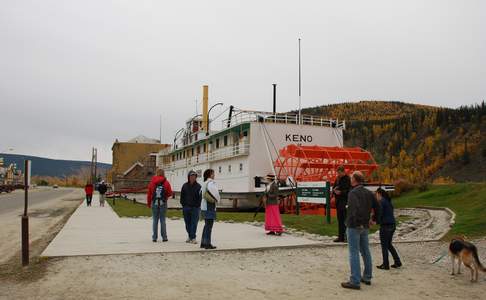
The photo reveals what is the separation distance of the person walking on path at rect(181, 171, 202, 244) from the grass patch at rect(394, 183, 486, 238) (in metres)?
6.20

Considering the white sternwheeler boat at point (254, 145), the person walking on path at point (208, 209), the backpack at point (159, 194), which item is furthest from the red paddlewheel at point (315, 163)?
the person walking on path at point (208, 209)

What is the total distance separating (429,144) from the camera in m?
51.6

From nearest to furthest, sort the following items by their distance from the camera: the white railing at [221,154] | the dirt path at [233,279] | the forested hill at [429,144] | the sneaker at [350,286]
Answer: the dirt path at [233,279]
the sneaker at [350,286]
the white railing at [221,154]
the forested hill at [429,144]

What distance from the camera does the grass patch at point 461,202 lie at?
39.3 feet

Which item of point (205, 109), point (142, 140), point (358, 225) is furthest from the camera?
point (142, 140)

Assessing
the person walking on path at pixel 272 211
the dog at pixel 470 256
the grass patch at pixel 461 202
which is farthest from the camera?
the grass patch at pixel 461 202

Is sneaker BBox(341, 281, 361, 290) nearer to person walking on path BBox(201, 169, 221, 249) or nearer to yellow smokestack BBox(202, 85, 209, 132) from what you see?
person walking on path BBox(201, 169, 221, 249)

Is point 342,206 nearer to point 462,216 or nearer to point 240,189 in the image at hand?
point 462,216

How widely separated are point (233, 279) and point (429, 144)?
50.0 meters

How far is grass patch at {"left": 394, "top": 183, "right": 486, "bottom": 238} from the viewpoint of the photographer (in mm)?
11969

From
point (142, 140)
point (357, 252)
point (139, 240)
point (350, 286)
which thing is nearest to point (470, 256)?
point (357, 252)

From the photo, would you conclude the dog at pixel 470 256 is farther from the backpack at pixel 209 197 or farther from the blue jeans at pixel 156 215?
the blue jeans at pixel 156 215

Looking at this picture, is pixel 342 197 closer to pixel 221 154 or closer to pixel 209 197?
pixel 209 197

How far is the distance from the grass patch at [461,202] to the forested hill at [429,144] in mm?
14212
